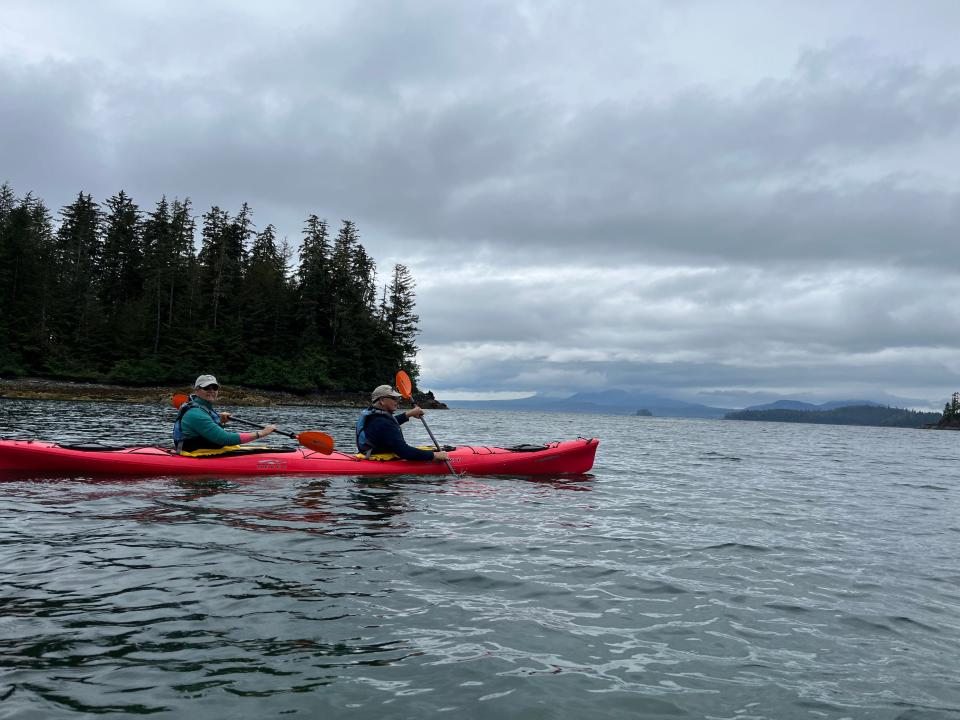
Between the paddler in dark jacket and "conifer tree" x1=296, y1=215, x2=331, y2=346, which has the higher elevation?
"conifer tree" x1=296, y1=215, x2=331, y2=346

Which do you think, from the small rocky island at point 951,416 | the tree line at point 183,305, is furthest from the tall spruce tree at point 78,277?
the small rocky island at point 951,416

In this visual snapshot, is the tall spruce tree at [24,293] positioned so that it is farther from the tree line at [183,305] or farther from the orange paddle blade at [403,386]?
the orange paddle blade at [403,386]

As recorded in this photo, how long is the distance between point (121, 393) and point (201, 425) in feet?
147

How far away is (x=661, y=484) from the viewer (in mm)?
14953

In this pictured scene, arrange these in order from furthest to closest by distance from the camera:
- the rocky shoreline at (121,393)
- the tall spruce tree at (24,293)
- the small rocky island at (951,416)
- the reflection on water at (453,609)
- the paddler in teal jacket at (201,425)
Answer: the small rocky island at (951,416) < the tall spruce tree at (24,293) < the rocky shoreline at (121,393) < the paddler in teal jacket at (201,425) < the reflection on water at (453,609)

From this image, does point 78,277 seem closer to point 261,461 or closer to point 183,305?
point 183,305

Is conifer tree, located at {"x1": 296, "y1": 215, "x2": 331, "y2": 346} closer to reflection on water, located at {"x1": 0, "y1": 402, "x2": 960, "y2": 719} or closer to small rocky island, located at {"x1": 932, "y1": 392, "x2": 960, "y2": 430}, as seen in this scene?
reflection on water, located at {"x1": 0, "y1": 402, "x2": 960, "y2": 719}

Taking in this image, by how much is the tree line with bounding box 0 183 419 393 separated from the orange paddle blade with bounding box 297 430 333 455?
4911cm

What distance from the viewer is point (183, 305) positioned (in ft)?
219

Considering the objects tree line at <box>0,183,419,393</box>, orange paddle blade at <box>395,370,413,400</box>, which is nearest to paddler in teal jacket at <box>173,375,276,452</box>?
orange paddle blade at <box>395,370,413,400</box>

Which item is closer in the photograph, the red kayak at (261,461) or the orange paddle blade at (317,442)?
the red kayak at (261,461)

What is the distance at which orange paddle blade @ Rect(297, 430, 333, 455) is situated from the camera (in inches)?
517

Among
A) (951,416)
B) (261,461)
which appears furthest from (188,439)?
(951,416)

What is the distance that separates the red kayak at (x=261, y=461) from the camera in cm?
1154
